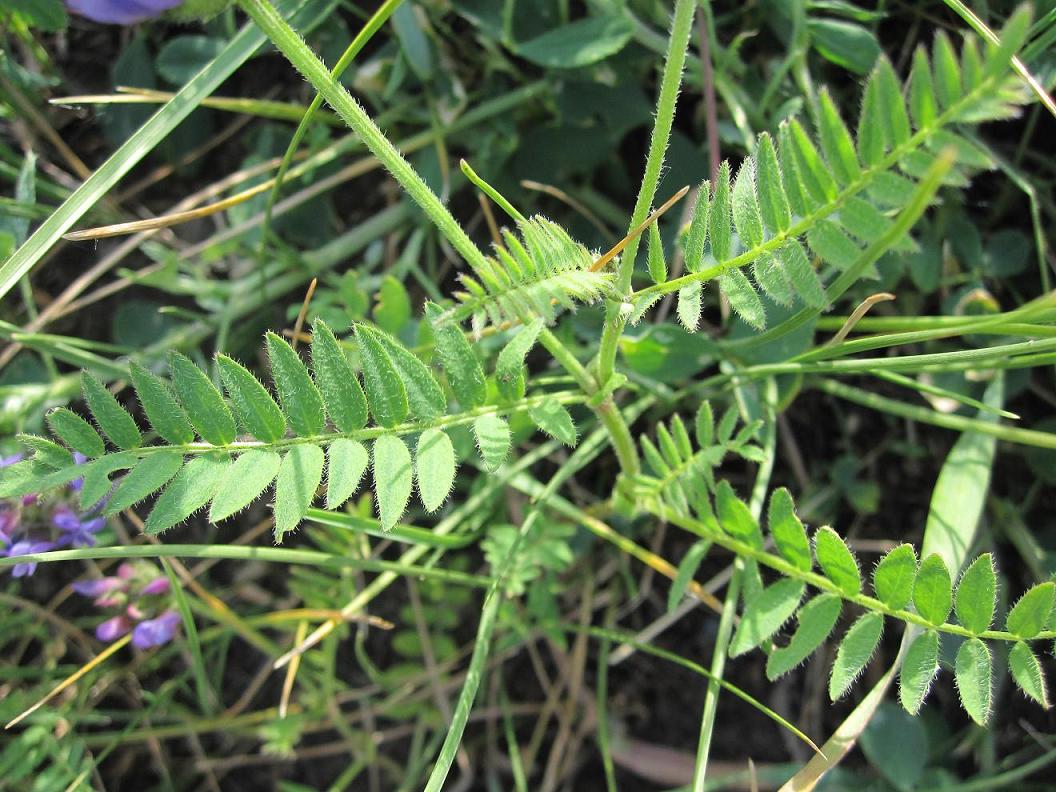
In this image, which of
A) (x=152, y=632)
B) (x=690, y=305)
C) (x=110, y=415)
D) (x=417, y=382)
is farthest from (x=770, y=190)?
(x=152, y=632)

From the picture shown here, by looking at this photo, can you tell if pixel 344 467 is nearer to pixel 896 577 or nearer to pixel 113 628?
pixel 896 577

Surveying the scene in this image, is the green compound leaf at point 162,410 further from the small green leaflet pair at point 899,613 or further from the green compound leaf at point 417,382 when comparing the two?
the small green leaflet pair at point 899,613

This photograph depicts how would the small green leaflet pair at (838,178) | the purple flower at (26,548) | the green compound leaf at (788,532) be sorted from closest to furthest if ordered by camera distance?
1. the small green leaflet pair at (838,178)
2. the green compound leaf at (788,532)
3. the purple flower at (26,548)

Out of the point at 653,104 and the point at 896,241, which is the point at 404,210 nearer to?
the point at 653,104

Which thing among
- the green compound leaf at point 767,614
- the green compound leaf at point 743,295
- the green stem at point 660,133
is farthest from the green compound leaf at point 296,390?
the green compound leaf at point 767,614

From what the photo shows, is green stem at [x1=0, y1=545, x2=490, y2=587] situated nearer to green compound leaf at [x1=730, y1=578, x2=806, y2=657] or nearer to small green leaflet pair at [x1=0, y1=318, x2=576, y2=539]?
small green leaflet pair at [x1=0, y1=318, x2=576, y2=539]

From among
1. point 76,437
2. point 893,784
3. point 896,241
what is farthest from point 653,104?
point 893,784
